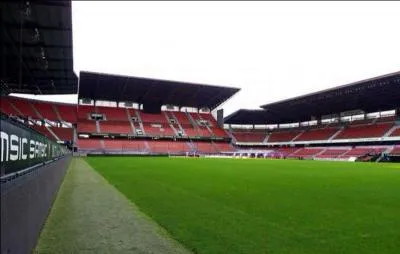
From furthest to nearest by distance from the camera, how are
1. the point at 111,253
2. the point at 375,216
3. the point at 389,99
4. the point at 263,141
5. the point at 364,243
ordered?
the point at 263,141 → the point at 389,99 → the point at 375,216 → the point at 364,243 → the point at 111,253

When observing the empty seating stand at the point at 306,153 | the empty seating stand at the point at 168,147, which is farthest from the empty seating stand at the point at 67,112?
the empty seating stand at the point at 306,153

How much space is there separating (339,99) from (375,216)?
68.1 m

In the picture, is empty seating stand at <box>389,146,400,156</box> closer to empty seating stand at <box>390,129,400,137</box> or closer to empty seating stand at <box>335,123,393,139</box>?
empty seating stand at <box>390,129,400,137</box>

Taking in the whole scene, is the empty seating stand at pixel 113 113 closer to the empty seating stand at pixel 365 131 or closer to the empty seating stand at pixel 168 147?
the empty seating stand at pixel 168 147

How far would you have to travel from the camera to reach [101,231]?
8.04 meters

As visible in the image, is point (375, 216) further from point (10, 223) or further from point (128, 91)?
point (128, 91)

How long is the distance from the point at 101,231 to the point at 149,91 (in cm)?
7923

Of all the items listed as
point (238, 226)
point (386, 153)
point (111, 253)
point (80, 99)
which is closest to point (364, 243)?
point (238, 226)

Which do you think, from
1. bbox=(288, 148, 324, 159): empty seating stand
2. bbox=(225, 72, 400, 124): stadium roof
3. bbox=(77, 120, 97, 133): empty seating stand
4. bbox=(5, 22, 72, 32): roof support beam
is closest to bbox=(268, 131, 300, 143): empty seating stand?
bbox=(225, 72, 400, 124): stadium roof

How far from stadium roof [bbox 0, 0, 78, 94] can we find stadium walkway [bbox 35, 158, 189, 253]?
22.3 feet

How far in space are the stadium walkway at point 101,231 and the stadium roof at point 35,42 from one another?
679 centimetres

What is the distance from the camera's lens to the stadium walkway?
668cm

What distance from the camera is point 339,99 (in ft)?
244

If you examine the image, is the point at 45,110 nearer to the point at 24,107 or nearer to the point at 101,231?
the point at 24,107
